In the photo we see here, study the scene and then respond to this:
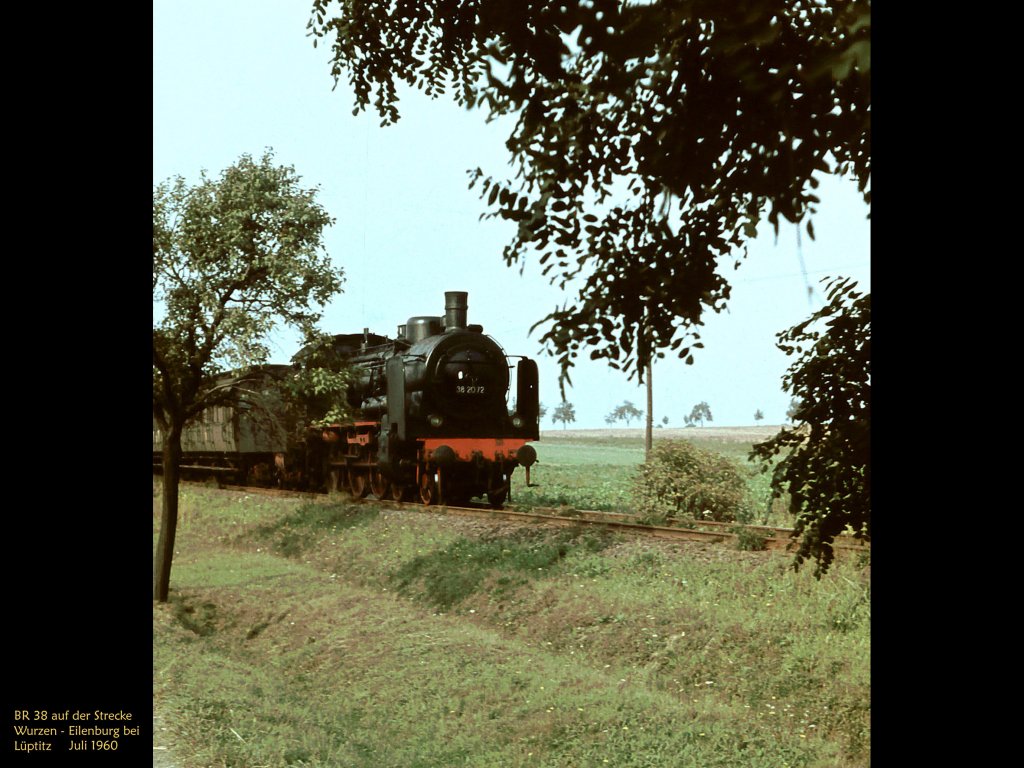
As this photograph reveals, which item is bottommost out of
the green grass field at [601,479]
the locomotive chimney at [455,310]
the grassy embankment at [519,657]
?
the grassy embankment at [519,657]

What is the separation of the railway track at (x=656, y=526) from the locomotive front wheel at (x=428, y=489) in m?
0.21

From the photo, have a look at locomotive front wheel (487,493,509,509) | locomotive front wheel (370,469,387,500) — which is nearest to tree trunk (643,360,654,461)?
locomotive front wheel (487,493,509,509)

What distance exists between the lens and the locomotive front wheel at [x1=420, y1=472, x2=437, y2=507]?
14031mm

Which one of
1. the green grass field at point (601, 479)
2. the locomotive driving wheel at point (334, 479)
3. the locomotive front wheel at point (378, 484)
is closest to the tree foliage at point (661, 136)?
the green grass field at point (601, 479)

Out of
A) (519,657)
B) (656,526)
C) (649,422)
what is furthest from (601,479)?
(519,657)

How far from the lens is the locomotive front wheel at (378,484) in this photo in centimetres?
1513

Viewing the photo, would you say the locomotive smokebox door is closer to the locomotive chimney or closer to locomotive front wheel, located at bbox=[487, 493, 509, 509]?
locomotive front wheel, located at bbox=[487, 493, 509, 509]

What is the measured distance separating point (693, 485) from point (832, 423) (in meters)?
7.86

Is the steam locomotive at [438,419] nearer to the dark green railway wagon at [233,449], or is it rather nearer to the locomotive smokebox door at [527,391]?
the locomotive smokebox door at [527,391]

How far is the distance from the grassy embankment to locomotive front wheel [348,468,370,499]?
11.1 feet

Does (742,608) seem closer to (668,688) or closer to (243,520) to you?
(668,688)
